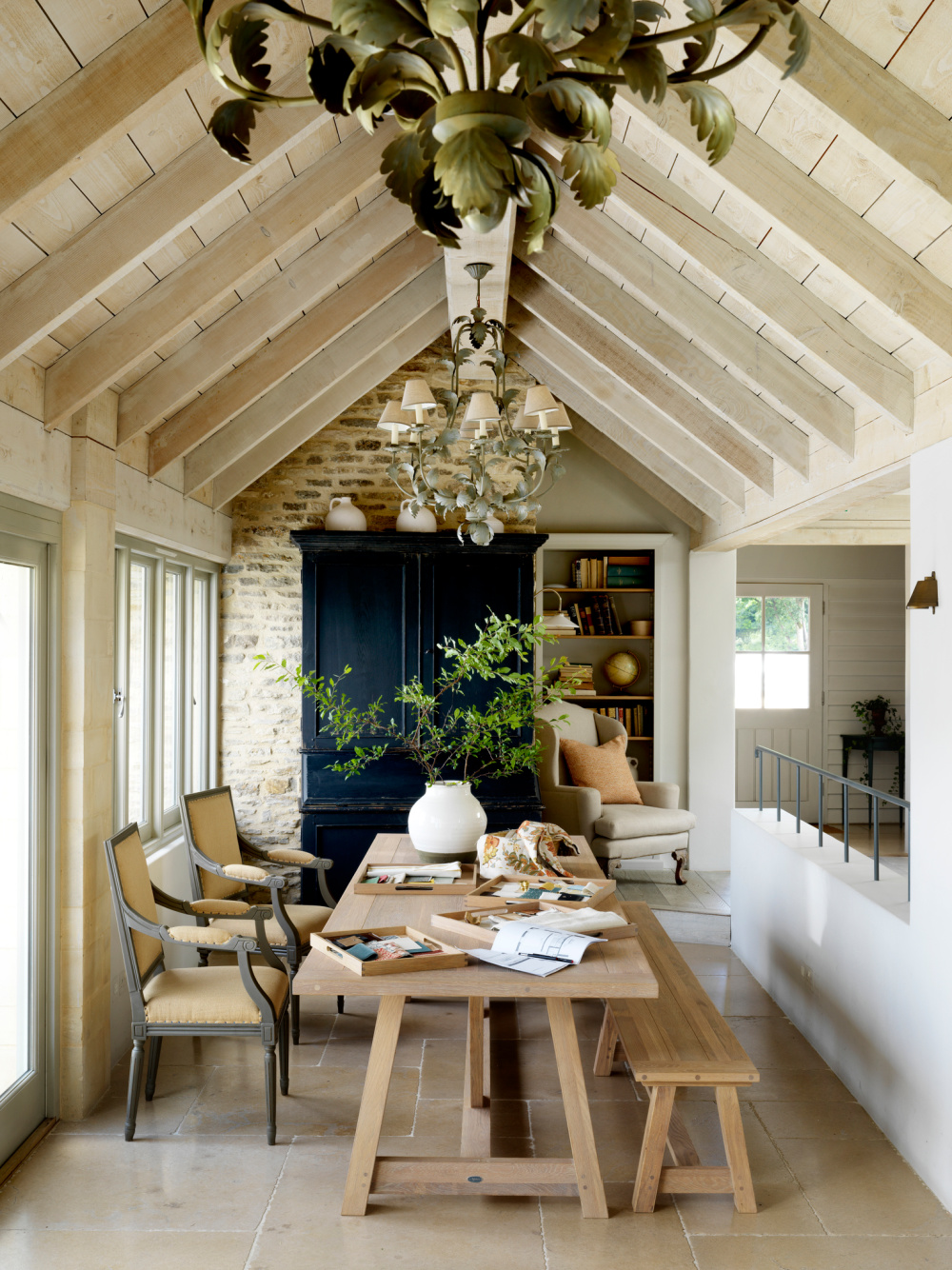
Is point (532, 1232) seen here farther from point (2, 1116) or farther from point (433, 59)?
point (433, 59)

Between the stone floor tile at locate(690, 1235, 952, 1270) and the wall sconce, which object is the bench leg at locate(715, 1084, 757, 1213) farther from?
the wall sconce

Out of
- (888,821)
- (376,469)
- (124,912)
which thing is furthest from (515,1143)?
(888,821)

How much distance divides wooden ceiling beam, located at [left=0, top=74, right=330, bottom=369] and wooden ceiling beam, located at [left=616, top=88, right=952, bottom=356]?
3.60ft

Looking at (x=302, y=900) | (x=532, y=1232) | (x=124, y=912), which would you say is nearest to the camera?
(x=532, y=1232)

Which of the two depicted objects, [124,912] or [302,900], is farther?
[302,900]

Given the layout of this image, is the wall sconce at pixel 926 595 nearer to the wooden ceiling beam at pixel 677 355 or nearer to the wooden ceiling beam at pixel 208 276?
the wooden ceiling beam at pixel 677 355

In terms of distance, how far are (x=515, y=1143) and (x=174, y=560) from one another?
3433 millimetres

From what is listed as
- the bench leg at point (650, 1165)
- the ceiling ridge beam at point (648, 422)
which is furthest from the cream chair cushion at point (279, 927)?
the ceiling ridge beam at point (648, 422)

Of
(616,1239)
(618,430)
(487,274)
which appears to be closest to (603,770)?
(618,430)

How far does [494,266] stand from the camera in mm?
4852

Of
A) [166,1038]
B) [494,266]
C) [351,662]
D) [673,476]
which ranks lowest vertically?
[166,1038]

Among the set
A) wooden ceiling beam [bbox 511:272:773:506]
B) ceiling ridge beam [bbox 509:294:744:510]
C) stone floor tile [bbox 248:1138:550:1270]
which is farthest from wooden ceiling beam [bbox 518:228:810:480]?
stone floor tile [bbox 248:1138:550:1270]

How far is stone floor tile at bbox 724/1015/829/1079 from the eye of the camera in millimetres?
4086

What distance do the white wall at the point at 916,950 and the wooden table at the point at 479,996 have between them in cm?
99
